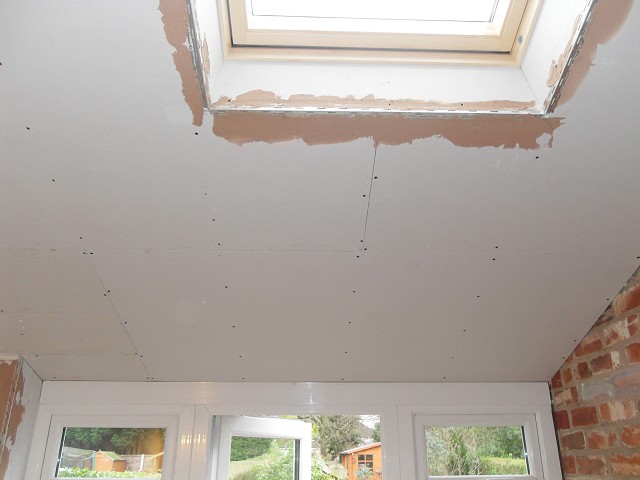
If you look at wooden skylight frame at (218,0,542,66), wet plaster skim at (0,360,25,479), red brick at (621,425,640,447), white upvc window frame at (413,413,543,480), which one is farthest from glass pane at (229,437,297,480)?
wooden skylight frame at (218,0,542,66)

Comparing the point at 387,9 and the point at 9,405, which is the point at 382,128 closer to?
the point at 387,9

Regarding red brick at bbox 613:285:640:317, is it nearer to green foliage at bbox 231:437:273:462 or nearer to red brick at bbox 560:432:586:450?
red brick at bbox 560:432:586:450

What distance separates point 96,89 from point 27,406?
1.55 meters

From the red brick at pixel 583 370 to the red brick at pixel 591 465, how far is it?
0.31 metres

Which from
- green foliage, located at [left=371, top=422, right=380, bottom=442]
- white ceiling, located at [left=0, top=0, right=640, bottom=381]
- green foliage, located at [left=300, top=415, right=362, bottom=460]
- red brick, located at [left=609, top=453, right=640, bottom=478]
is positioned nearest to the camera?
white ceiling, located at [left=0, top=0, right=640, bottom=381]

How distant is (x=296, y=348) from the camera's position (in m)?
Answer: 2.11

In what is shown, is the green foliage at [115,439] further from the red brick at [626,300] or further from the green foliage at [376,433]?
the red brick at [626,300]

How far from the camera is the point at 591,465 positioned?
1995mm

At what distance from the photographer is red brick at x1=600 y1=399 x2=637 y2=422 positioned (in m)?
1.80

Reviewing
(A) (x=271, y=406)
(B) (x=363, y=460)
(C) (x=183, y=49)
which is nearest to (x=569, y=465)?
(B) (x=363, y=460)

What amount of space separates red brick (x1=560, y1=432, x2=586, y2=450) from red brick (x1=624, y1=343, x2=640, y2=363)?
46cm

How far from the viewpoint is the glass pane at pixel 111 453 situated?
7.37ft

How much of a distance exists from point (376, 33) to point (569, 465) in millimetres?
1898

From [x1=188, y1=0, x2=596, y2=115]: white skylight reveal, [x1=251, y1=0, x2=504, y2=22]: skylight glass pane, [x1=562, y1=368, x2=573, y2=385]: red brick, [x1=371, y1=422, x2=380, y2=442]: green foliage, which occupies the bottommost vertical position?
[x1=371, y1=422, x2=380, y2=442]: green foliage
